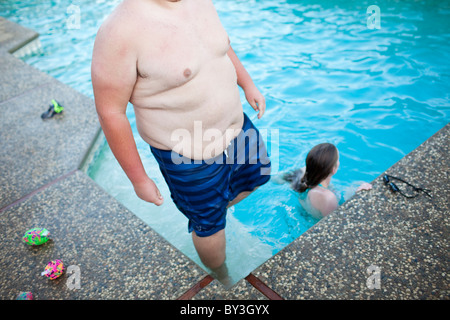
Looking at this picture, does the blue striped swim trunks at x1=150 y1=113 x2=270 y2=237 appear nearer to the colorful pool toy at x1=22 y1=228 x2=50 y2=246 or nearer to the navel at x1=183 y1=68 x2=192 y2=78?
the navel at x1=183 y1=68 x2=192 y2=78

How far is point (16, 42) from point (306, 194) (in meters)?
5.96

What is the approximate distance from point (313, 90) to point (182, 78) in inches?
123

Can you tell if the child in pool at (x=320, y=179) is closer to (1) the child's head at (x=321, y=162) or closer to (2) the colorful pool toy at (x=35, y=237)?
(1) the child's head at (x=321, y=162)

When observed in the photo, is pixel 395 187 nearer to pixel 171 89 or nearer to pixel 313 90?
pixel 171 89

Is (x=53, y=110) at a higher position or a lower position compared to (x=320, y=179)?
higher

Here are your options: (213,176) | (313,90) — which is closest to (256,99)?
(213,176)

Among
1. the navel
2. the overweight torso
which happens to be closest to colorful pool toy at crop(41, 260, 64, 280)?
the overweight torso

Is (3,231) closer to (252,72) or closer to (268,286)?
(268,286)

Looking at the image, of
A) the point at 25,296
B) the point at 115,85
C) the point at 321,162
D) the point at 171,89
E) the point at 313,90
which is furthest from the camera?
the point at 313,90

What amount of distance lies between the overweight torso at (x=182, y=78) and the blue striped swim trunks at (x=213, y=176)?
0.07 m

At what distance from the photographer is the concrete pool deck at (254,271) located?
5.23 feet

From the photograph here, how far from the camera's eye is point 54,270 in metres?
1.78

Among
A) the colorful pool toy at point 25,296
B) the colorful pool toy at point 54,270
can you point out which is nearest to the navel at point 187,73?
the colorful pool toy at point 54,270
